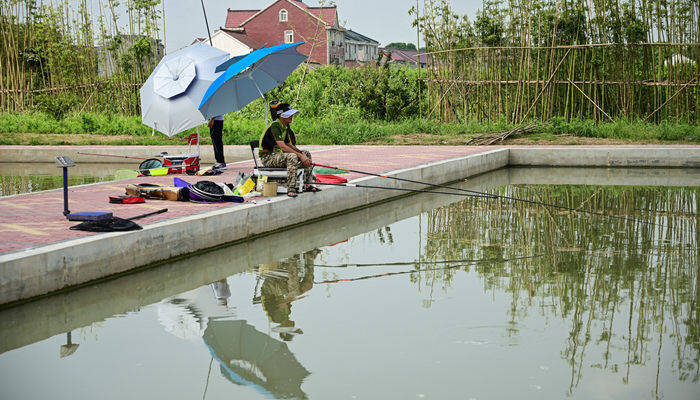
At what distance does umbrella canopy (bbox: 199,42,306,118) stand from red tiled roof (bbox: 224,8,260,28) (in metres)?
55.0

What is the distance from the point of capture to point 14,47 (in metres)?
25.5

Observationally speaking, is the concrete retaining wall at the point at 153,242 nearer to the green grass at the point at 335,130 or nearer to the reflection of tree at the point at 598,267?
the reflection of tree at the point at 598,267

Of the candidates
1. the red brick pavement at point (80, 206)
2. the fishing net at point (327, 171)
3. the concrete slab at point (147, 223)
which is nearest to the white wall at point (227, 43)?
the concrete slab at point (147, 223)

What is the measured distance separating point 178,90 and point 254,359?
7.76m

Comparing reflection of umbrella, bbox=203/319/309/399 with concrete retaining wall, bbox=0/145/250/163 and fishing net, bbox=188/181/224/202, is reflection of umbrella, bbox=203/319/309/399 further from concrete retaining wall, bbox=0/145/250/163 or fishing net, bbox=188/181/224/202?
concrete retaining wall, bbox=0/145/250/163

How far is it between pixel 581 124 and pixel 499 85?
2508mm

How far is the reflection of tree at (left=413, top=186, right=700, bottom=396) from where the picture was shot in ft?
18.1

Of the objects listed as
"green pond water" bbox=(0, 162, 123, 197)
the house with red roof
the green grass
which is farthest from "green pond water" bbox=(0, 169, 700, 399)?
the house with red roof

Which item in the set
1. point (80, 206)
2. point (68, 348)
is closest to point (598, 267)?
point (68, 348)

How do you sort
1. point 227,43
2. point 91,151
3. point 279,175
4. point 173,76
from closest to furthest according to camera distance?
point 279,175
point 173,76
point 91,151
point 227,43

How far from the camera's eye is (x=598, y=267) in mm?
7668

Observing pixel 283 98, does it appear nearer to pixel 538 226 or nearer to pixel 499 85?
pixel 499 85

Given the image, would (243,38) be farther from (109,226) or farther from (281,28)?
(109,226)

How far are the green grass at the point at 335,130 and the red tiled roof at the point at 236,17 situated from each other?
42.8 m
